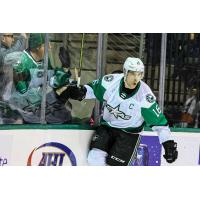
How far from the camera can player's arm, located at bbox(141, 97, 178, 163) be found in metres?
4.36

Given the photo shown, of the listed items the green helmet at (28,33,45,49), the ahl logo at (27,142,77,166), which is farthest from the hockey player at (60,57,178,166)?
the green helmet at (28,33,45,49)

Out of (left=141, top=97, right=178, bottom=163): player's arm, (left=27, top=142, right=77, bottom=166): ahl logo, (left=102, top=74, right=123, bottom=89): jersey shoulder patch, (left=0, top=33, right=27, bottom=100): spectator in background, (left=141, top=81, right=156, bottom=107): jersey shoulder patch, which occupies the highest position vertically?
(left=0, top=33, right=27, bottom=100): spectator in background

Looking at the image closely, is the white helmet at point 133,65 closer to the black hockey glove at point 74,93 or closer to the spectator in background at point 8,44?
the black hockey glove at point 74,93

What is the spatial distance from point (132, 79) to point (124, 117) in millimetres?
281

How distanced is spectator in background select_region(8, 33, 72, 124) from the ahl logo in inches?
6.6

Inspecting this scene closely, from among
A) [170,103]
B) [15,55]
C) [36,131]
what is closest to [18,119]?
[36,131]

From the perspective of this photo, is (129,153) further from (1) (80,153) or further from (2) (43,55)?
(2) (43,55)

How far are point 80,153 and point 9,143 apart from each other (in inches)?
20.1

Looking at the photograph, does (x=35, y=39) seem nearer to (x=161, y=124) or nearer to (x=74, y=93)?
(x=74, y=93)

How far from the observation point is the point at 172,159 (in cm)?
438

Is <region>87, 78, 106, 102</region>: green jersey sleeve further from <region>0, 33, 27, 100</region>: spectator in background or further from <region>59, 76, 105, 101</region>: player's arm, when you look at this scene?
<region>0, 33, 27, 100</region>: spectator in background

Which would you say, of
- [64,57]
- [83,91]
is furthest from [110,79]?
[64,57]

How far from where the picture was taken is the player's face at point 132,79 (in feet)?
14.1

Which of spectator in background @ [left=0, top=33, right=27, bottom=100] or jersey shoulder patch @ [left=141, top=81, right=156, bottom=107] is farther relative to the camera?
jersey shoulder patch @ [left=141, top=81, right=156, bottom=107]
